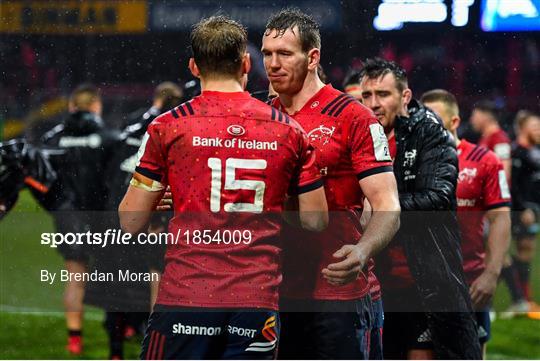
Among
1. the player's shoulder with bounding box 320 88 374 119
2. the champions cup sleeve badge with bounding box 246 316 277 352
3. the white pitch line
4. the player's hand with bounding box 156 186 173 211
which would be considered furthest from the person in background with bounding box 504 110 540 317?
the champions cup sleeve badge with bounding box 246 316 277 352

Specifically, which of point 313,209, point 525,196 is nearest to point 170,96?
point 313,209

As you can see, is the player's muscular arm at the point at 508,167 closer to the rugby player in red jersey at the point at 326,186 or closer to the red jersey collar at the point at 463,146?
the red jersey collar at the point at 463,146

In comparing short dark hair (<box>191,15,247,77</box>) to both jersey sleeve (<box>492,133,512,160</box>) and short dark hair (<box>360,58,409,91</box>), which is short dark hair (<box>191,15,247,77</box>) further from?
jersey sleeve (<box>492,133,512,160</box>)

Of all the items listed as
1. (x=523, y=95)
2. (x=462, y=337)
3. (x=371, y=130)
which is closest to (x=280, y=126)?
(x=371, y=130)

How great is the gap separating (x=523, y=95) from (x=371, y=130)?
15.1 meters

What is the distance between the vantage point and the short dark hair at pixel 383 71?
16.0 feet

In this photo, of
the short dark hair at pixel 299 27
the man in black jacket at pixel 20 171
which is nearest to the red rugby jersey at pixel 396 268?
the short dark hair at pixel 299 27

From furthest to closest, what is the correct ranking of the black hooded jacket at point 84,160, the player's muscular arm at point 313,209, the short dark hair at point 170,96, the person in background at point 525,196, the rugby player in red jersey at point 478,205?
the person in background at point 525,196, the black hooded jacket at point 84,160, the short dark hair at point 170,96, the rugby player in red jersey at point 478,205, the player's muscular arm at point 313,209

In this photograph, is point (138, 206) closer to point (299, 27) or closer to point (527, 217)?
point (299, 27)

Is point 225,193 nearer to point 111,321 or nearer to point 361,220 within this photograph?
point 361,220

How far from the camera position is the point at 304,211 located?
11.6 ft

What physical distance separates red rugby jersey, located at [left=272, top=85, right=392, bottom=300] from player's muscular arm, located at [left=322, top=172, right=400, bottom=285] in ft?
0.20

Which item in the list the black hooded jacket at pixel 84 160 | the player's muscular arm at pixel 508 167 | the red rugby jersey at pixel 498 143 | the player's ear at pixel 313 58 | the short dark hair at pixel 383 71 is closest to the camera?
the player's ear at pixel 313 58

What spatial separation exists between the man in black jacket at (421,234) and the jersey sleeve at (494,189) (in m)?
0.90
